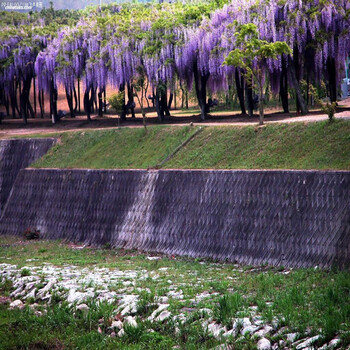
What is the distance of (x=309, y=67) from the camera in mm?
38250

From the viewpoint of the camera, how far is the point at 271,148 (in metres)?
27.8

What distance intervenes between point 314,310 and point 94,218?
18.1 m

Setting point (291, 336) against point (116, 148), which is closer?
point (291, 336)

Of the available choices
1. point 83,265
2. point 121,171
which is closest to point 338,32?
point 121,171

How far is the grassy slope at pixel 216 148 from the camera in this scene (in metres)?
25.5

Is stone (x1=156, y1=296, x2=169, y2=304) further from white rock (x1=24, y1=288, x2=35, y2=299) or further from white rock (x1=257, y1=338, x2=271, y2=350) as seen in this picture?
white rock (x1=24, y1=288, x2=35, y2=299)

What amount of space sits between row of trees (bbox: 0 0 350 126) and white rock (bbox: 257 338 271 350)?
17.1m

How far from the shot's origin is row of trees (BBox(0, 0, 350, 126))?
3594cm

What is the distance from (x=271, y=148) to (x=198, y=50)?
1459 cm

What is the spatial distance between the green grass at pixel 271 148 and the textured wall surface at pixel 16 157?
1231 centimetres

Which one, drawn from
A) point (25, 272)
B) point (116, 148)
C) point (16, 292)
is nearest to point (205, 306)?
point (16, 292)

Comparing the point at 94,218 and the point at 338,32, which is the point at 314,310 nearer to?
the point at 94,218

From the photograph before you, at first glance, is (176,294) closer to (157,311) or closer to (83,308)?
(157,311)

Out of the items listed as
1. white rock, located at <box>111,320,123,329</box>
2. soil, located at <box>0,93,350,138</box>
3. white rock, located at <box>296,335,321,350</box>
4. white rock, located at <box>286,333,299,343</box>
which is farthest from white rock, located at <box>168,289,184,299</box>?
soil, located at <box>0,93,350,138</box>
